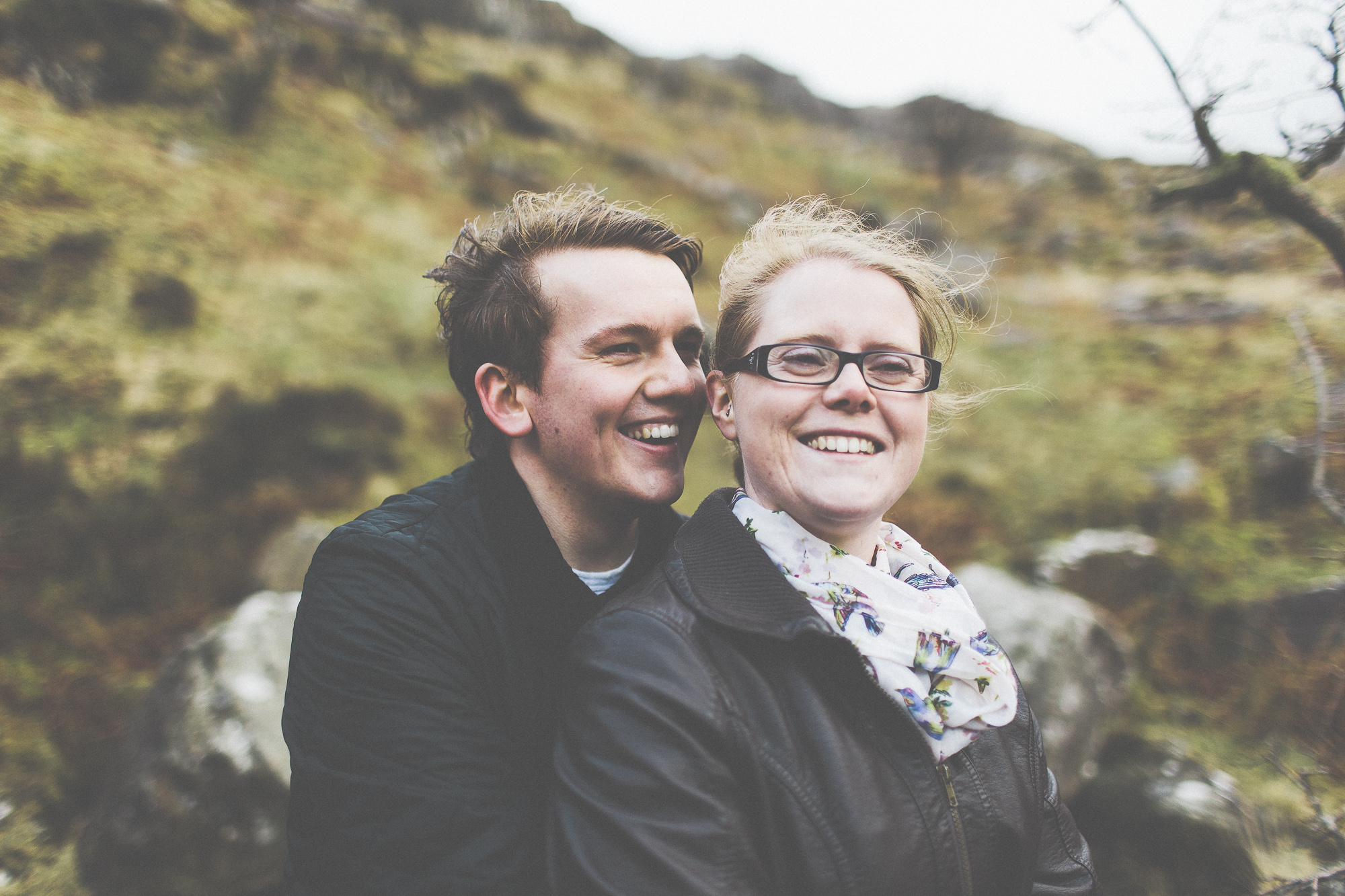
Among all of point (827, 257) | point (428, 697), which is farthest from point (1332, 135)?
point (428, 697)

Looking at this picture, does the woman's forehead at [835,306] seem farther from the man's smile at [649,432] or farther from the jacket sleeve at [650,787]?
the jacket sleeve at [650,787]

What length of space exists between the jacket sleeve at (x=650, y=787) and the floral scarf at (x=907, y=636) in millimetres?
362

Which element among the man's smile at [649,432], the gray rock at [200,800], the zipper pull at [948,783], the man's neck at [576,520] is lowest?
the gray rock at [200,800]

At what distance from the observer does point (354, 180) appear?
9.04 m

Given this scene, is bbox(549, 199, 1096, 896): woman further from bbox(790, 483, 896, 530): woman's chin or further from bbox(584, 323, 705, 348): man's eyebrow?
bbox(584, 323, 705, 348): man's eyebrow

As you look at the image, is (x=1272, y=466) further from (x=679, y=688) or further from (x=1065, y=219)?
(x=1065, y=219)

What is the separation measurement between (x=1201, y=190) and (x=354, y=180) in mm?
9585

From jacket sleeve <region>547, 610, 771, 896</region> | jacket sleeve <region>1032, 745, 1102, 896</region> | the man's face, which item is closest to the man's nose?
the man's face

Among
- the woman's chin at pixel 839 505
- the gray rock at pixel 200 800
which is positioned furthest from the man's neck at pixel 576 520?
the gray rock at pixel 200 800

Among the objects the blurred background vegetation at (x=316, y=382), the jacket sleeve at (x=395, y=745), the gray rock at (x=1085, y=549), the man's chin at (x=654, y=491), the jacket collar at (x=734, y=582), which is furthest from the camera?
the gray rock at (x=1085, y=549)

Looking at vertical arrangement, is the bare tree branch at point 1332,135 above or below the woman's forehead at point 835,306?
above

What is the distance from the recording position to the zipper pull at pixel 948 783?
1.37 m

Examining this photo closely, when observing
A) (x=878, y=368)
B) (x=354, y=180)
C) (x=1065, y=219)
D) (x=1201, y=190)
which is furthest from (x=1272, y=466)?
(x=1065, y=219)

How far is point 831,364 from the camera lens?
1.57 metres
